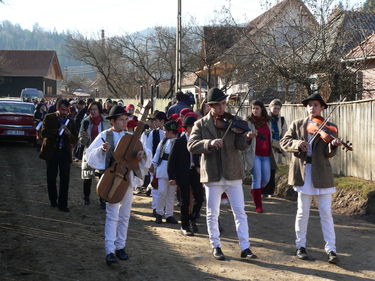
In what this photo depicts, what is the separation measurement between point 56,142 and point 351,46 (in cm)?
1033

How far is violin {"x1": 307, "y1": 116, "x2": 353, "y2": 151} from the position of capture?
6.42 metres

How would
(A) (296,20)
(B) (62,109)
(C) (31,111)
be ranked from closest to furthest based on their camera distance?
(B) (62,109), (A) (296,20), (C) (31,111)

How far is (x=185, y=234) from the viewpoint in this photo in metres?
8.05

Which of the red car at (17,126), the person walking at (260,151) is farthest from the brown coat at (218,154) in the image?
the red car at (17,126)

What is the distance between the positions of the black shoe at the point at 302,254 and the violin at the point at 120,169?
225 centimetres

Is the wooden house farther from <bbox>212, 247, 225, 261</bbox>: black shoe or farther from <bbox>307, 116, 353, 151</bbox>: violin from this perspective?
<bbox>307, 116, 353, 151</bbox>: violin

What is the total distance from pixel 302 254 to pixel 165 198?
2.87 m

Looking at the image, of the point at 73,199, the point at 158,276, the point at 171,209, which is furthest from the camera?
the point at 73,199

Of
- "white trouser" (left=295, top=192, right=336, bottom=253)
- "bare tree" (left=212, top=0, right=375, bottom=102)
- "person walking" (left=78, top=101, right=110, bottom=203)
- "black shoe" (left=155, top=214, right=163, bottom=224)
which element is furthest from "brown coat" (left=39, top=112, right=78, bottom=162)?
"bare tree" (left=212, top=0, right=375, bottom=102)

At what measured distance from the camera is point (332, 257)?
6.50m

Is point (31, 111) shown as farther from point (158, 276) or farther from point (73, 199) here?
point (158, 276)

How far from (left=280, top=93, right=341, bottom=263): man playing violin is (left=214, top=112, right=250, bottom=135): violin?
0.65 meters

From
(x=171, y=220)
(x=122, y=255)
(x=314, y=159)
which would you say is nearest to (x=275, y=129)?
(x=171, y=220)

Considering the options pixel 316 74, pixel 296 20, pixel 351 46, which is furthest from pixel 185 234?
pixel 296 20
